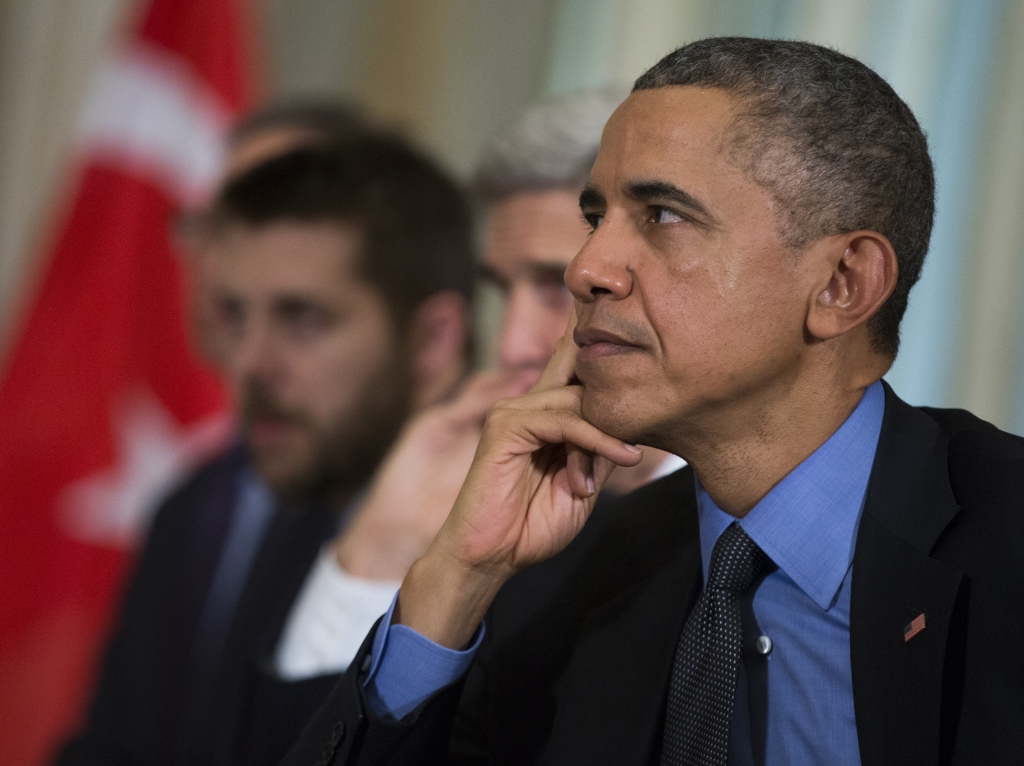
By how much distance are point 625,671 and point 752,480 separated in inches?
11.5

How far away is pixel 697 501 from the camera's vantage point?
5.24 feet

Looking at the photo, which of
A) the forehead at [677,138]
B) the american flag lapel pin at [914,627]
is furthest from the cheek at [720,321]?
the american flag lapel pin at [914,627]

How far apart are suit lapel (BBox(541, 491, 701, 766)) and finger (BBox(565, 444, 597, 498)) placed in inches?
5.7

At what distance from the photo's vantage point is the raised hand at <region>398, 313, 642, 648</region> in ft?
5.08

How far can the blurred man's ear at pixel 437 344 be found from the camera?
3.21 metres

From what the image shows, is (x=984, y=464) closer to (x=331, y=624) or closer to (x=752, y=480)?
(x=752, y=480)

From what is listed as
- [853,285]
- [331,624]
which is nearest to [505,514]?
[853,285]

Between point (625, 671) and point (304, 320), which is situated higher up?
point (304, 320)

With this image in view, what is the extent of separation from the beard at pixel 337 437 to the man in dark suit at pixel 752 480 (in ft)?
5.01

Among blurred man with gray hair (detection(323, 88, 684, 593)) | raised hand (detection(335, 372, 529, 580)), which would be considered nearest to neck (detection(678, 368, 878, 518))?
blurred man with gray hair (detection(323, 88, 684, 593))

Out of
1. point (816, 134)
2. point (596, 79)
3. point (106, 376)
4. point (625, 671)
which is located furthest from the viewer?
point (106, 376)

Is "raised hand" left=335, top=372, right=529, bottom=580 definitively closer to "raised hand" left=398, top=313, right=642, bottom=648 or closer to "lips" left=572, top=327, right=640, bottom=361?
"raised hand" left=398, top=313, right=642, bottom=648

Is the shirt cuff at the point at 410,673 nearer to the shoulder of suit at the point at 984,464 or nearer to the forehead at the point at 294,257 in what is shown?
the shoulder of suit at the point at 984,464

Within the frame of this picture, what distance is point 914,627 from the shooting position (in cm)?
130
